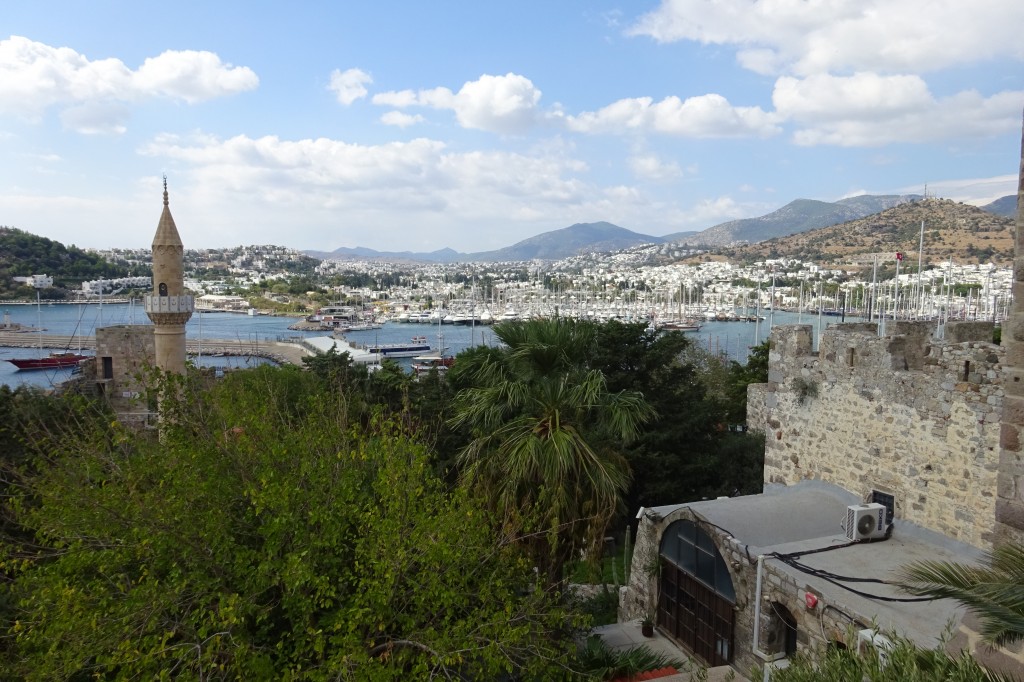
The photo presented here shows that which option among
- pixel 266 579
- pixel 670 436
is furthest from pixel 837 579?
pixel 670 436

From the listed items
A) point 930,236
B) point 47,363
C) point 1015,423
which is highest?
point 930,236

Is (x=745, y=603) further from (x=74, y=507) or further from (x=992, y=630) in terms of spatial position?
(x=74, y=507)

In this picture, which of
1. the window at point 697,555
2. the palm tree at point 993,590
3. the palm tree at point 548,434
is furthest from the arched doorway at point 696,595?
the palm tree at point 993,590

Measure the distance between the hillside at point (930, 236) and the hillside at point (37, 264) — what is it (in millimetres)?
142338

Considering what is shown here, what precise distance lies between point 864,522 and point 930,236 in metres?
105

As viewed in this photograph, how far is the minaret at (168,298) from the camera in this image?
19094mm

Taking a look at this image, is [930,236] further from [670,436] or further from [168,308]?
[168,308]

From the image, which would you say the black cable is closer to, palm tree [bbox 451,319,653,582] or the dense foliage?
the dense foliage

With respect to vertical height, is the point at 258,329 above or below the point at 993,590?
below

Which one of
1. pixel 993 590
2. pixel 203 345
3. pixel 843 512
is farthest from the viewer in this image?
pixel 203 345

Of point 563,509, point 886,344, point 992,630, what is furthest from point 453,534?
point 886,344

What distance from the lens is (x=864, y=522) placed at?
23.0ft

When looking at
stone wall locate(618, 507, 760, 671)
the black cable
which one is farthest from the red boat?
the black cable

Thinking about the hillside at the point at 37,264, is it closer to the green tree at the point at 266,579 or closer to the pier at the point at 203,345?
the pier at the point at 203,345
